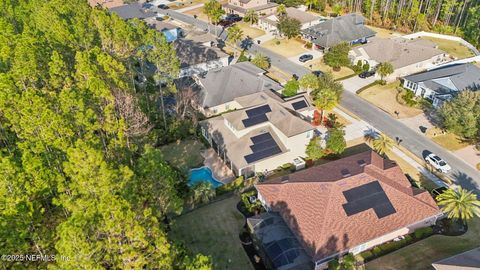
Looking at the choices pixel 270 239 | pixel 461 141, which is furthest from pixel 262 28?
pixel 270 239

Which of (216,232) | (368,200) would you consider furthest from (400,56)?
(216,232)

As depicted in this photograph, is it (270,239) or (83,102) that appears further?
(83,102)

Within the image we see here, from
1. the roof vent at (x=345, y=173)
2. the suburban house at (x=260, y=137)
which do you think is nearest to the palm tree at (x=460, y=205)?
the roof vent at (x=345, y=173)

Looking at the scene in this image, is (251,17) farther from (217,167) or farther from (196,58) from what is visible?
(217,167)

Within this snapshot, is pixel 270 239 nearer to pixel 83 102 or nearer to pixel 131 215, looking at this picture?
pixel 131 215

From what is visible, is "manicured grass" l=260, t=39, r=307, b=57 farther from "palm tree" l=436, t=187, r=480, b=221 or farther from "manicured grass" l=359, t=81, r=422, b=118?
"palm tree" l=436, t=187, r=480, b=221

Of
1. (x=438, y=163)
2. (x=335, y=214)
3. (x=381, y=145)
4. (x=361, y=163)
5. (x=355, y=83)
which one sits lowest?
(x=355, y=83)
